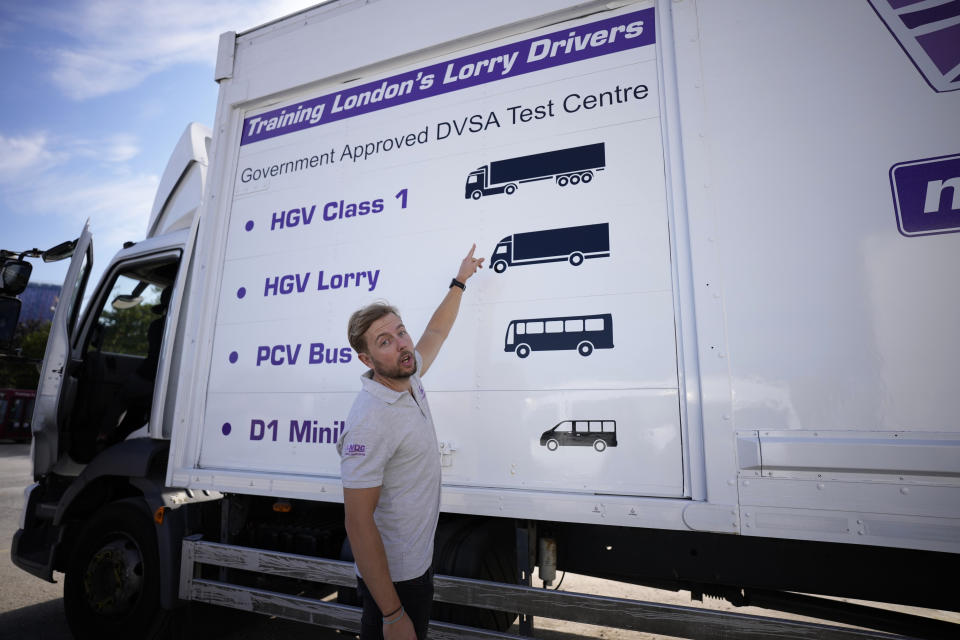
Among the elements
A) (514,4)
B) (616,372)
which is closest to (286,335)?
(616,372)

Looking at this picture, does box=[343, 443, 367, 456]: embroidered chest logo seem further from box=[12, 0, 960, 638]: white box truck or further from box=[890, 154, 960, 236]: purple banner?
box=[890, 154, 960, 236]: purple banner

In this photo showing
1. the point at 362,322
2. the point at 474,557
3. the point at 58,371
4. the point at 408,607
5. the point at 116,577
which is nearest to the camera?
the point at 408,607

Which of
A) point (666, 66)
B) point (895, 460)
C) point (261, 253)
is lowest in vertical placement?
point (895, 460)

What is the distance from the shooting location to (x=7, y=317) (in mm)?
3314

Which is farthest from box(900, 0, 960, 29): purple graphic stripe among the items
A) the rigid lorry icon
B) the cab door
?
the cab door

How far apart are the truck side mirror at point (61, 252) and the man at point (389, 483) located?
3310 millimetres

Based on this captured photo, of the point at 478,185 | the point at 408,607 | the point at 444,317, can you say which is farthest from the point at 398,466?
the point at 478,185

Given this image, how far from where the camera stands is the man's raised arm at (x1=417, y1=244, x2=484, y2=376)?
213cm

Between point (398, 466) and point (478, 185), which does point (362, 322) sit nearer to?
point (398, 466)

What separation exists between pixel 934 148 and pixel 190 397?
3.67 m

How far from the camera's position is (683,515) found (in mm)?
1844

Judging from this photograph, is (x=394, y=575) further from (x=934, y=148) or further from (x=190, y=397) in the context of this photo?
(x=934, y=148)

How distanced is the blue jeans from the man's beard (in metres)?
0.66

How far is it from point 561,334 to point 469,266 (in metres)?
0.54
